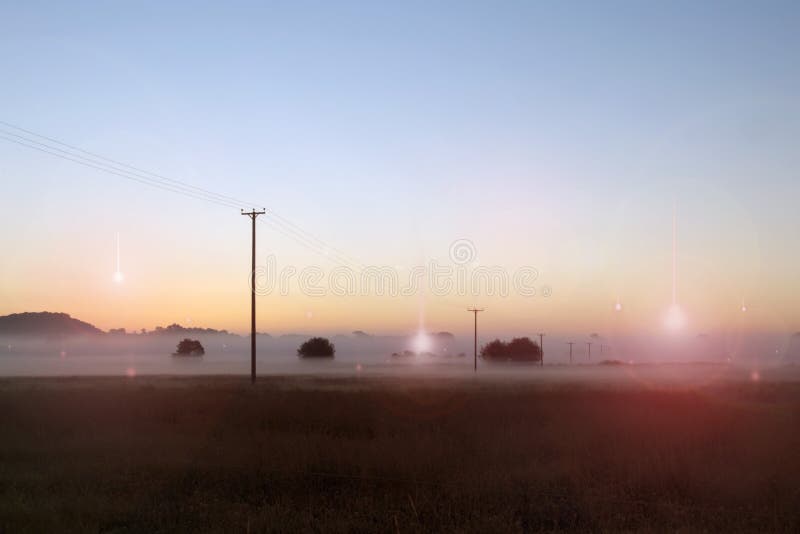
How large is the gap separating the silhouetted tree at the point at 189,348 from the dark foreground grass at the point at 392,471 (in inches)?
5010

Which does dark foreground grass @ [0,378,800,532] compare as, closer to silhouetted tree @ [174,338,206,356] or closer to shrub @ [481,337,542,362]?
shrub @ [481,337,542,362]

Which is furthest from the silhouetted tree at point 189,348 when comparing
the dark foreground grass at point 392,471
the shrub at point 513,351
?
the dark foreground grass at point 392,471

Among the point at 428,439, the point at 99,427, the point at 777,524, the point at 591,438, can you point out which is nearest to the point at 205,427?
the point at 99,427

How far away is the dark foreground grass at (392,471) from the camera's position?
400 inches

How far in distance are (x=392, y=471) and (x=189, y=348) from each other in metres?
142

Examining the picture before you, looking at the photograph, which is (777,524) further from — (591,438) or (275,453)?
(275,453)

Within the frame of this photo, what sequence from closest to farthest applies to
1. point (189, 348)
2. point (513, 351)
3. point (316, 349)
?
1. point (316, 349)
2. point (513, 351)
3. point (189, 348)

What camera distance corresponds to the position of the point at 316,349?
127 metres

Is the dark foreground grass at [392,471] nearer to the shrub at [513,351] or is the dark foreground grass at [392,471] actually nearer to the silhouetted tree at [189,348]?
the shrub at [513,351]

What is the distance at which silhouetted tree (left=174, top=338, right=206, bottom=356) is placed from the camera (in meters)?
144

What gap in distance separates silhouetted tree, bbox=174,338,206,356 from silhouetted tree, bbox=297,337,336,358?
3113cm

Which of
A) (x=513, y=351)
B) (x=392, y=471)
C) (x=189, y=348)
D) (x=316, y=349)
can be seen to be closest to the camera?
(x=392, y=471)

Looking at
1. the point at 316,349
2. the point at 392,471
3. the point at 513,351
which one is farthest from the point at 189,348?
the point at 392,471

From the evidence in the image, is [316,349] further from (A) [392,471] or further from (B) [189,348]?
(A) [392,471]
